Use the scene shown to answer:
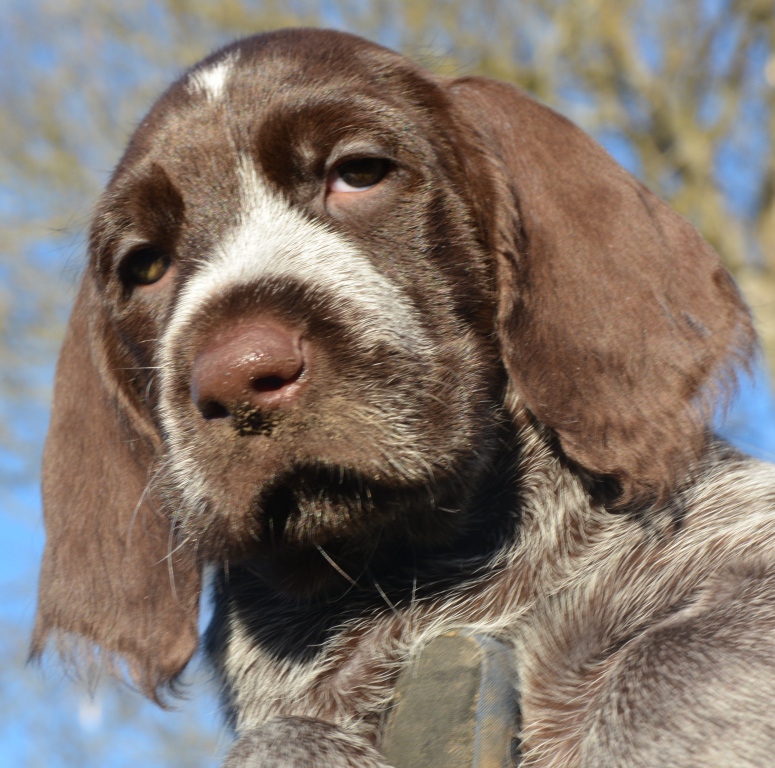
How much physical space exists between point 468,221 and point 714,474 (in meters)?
0.98

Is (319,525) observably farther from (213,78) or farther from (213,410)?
(213,78)

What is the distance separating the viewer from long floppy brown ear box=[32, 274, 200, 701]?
3232mm

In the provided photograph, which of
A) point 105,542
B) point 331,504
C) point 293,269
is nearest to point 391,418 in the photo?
point 331,504

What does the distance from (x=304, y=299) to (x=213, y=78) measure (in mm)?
967

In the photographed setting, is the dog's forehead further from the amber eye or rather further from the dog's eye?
the amber eye

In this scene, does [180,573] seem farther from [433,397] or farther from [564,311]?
[564,311]

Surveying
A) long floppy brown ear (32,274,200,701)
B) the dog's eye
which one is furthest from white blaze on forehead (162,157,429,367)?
long floppy brown ear (32,274,200,701)

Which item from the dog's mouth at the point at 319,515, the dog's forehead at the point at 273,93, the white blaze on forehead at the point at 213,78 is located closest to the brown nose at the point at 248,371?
the dog's mouth at the point at 319,515

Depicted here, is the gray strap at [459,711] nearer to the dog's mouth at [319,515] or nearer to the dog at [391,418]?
the dog at [391,418]

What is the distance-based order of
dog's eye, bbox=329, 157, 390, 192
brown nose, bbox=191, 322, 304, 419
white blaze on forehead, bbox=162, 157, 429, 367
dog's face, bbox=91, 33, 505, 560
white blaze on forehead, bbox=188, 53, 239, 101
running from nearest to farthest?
brown nose, bbox=191, 322, 304, 419, dog's face, bbox=91, 33, 505, 560, white blaze on forehead, bbox=162, 157, 429, 367, dog's eye, bbox=329, 157, 390, 192, white blaze on forehead, bbox=188, 53, 239, 101

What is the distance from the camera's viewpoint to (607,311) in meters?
2.94

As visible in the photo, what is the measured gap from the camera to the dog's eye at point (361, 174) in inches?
118

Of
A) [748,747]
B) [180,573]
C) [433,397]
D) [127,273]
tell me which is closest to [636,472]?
[433,397]

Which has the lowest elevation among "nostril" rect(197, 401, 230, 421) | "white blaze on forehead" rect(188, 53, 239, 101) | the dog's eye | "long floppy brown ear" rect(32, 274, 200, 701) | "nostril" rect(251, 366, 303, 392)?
"long floppy brown ear" rect(32, 274, 200, 701)
